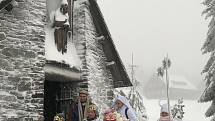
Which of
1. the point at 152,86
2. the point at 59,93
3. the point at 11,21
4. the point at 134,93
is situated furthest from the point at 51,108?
the point at 152,86

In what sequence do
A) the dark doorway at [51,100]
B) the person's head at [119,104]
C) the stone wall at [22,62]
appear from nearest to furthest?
the stone wall at [22,62], the person's head at [119,104], the dark doorway at [51,100]

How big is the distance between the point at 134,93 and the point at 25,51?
21647 millimetres

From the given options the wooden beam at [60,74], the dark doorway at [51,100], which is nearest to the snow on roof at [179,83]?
the dark doorway at [51,100]

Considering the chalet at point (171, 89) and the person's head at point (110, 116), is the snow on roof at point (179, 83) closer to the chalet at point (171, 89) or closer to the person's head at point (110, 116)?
the chalet at point (171, 89)

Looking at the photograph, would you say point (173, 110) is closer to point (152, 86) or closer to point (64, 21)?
point (64, 21)

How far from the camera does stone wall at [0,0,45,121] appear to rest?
8430 mm

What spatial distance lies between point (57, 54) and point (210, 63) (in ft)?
28.0

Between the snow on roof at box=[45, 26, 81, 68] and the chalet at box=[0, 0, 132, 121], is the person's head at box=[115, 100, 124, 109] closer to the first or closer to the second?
the chalet at box=[0, 0, 132, 121]

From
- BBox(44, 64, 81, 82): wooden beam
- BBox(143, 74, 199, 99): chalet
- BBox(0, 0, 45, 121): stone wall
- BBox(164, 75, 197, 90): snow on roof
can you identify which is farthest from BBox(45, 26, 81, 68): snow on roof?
BBox(164, 75, 197, 90): snow on roof

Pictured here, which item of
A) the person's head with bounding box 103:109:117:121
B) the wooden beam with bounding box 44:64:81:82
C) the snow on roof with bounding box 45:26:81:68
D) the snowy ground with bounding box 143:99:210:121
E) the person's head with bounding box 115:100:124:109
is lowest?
the snowy ground with bounding box 143:99:210:121

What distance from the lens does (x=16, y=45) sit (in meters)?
8.78

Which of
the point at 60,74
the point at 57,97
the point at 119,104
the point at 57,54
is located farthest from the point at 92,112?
the point at 57,97

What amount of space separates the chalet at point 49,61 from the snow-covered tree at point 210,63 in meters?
5.07

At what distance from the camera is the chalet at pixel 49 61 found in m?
8.57
